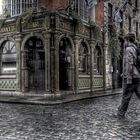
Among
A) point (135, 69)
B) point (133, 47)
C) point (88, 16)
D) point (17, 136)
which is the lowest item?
point (17, 136)

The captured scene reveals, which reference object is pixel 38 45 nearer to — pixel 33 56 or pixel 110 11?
pixel 33 56

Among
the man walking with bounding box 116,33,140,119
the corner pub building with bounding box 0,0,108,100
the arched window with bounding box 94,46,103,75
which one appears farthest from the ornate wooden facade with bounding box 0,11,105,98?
the man walking with bounding box 116,33,140,119

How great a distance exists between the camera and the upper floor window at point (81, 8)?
21.0 metres

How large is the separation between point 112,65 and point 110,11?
4.24 meters

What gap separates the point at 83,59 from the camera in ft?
71.1

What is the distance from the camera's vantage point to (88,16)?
22.7 m

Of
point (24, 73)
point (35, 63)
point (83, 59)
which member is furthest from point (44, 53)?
point (83, 59)

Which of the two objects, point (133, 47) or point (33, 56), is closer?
point (133, 47)

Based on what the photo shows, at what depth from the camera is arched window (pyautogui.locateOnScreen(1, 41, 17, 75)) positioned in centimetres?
1980

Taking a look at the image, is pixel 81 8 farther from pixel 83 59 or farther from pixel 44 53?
pixel 44 53

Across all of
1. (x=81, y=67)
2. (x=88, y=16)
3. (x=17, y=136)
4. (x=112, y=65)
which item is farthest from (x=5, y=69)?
(x=17, y=136)

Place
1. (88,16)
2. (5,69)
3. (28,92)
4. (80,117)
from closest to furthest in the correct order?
(80,117)
(28,92)
(5,69)
(88,16)

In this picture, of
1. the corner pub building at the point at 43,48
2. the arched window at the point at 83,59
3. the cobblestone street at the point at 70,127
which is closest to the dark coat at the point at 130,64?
the cobblestone street at the point at 70,127

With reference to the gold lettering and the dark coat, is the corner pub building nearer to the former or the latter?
the gold lettering
